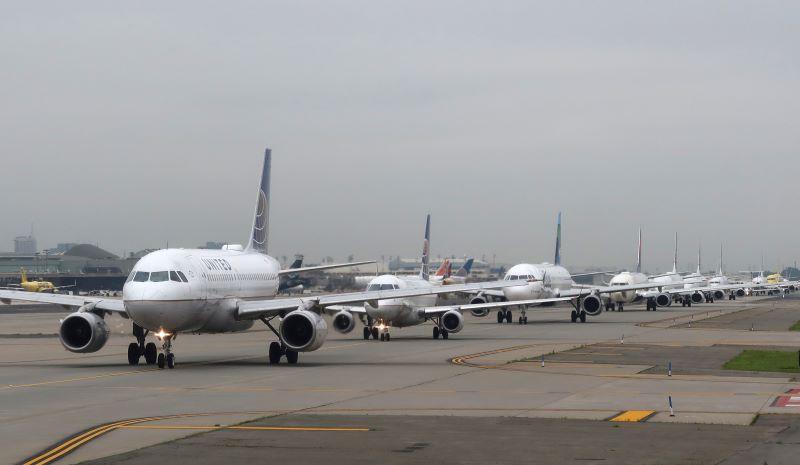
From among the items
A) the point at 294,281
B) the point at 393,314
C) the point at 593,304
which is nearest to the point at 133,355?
the point at 393,314

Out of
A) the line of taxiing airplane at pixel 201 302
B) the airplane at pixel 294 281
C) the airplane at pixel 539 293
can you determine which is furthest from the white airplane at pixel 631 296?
the line of taxiing airplane at pixel 201 302

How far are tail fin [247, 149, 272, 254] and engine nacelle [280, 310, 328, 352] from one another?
13522mm

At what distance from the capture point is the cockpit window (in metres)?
36.3

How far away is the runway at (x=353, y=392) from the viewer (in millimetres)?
21156

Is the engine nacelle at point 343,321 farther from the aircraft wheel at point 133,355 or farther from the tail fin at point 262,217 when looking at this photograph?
the aircraft wheel at point 133,355

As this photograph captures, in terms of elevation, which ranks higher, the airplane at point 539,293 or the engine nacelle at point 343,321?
the airplane at point 539,293

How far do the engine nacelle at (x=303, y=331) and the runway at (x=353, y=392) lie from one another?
2.72 feet

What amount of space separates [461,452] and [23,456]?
23.4 ft

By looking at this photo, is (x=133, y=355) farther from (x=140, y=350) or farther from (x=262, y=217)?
(x=262, y=217)

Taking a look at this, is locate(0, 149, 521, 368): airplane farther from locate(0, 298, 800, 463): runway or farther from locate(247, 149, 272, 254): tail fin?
locate(247, 149, 272, 254): tail fin

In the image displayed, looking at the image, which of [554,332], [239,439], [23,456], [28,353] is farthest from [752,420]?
[554,332]

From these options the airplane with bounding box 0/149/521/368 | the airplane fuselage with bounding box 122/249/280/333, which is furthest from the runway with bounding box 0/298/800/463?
the airplane fuselage with bounding box 122/249/280/333

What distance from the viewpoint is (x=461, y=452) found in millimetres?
18234

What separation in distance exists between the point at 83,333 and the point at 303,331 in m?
7.28
